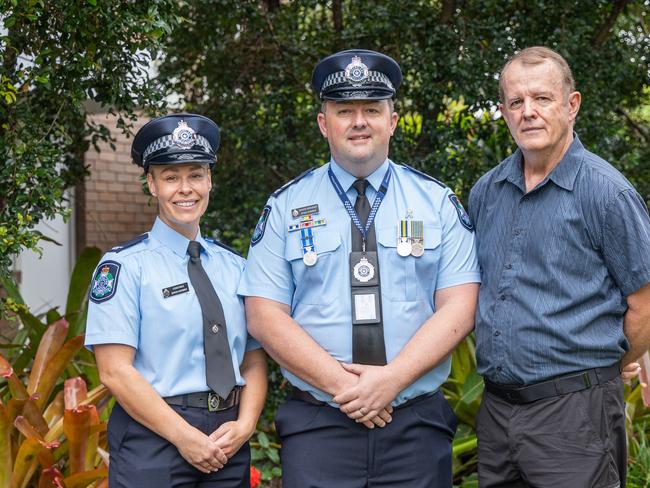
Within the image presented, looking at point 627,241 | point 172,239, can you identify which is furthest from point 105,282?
point 627,241

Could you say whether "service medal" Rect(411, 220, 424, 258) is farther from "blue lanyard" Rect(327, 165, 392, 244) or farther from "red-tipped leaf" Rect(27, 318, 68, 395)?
"red-tipped leaf" Rect(27, 318, 68, 395)

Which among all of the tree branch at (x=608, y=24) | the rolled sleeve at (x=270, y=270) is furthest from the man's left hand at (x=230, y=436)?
the tree branch at (x=608, y=24)

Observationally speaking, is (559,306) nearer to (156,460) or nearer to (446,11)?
(156,460)

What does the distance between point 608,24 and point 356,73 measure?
335 centimetres

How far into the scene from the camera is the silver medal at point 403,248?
2.93m

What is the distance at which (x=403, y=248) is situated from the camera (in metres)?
2.94

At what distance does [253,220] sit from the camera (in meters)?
5.48

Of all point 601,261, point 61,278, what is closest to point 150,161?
point 601,261

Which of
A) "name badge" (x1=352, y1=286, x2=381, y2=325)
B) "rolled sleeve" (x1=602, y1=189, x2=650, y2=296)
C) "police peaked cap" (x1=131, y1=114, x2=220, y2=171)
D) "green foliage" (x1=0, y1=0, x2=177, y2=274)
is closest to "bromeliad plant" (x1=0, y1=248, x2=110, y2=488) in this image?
"green foliage" (x1=0, y1=0, x2=177, y2=274)

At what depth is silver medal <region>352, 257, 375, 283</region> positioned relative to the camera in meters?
2.92

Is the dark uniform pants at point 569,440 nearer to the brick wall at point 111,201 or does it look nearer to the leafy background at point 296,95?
the leafy background at point 296,95

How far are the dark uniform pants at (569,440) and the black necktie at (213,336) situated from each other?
985 mm

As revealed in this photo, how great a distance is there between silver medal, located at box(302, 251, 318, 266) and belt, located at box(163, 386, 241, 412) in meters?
0.54

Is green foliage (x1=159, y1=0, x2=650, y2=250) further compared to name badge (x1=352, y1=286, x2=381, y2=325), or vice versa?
green foliage (x1=159, y1=0, x2=650, y2=250)
